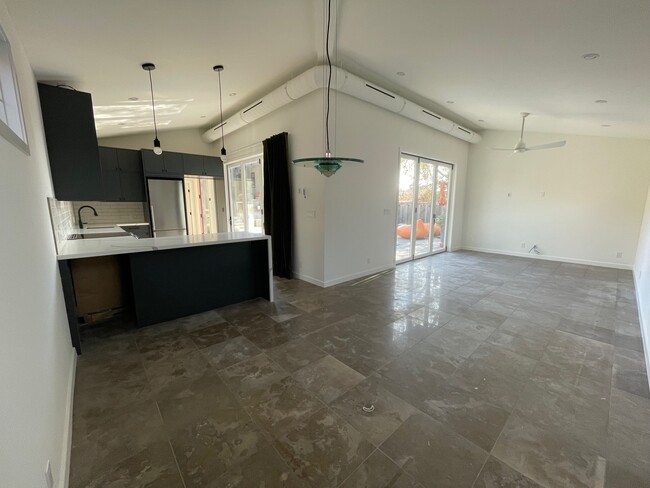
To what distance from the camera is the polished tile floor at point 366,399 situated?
4.78ft

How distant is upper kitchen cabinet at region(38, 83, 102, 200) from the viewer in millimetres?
2924

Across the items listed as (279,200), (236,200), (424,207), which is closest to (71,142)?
(279,200)

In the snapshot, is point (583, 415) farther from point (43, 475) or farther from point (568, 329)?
point (43, 475)

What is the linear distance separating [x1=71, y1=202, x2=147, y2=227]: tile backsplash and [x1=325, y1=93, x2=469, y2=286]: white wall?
4.52 meters

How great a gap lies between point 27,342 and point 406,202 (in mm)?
5823

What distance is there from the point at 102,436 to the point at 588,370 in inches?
144

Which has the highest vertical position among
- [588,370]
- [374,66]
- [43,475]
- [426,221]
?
[374,66]

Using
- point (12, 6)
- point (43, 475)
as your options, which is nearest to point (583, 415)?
point (43, 475)

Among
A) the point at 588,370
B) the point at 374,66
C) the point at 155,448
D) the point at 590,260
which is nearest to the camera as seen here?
the point at 155,448

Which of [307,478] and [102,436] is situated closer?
[307,478]

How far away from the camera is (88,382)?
6.97 feet

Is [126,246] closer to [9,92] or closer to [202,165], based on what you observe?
[9,92]

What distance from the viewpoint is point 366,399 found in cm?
196

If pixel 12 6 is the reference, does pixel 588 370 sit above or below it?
below
